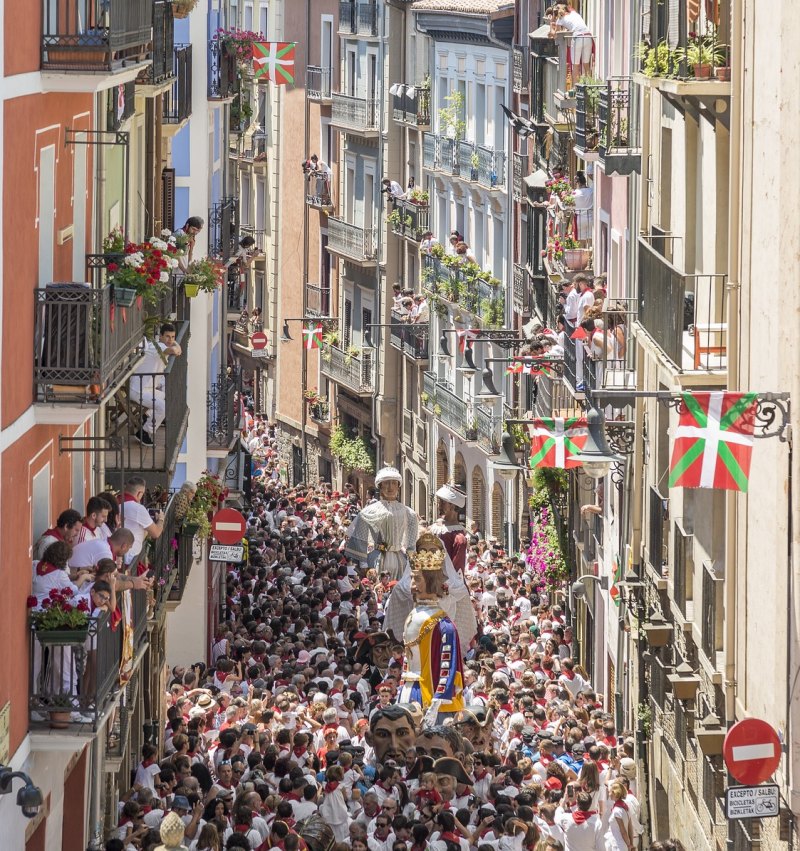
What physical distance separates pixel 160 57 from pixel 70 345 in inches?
393

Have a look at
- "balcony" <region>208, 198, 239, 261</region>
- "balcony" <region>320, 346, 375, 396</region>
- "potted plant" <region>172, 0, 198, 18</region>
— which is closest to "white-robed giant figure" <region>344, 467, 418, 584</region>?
"potted plant" <region>172, 0, 198, 18</region>

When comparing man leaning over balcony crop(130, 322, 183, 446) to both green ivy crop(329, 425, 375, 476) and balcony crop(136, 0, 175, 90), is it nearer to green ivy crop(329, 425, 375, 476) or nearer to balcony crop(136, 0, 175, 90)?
balcony crop(136, 0, 175, 90)

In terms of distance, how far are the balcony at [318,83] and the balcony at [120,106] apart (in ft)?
139

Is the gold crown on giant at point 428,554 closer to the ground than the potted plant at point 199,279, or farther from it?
closer to the ground

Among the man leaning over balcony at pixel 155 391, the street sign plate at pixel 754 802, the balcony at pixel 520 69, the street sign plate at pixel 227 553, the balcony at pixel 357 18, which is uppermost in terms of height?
the balcony at pixel 357 18

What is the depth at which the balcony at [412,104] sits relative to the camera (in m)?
59.6

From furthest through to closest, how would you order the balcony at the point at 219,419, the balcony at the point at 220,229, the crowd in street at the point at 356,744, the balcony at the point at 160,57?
the balcony at the point at 220,229, the balcony at the point at 219,419, the balcony at the point at 160,57, the crowd in street at the point at 356,744

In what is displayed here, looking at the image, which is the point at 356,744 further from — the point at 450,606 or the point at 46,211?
the point at 46,211

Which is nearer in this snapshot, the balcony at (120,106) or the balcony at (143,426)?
the balcony at (120,106)

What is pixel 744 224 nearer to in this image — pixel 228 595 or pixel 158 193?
pixel 158 193

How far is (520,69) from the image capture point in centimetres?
5025

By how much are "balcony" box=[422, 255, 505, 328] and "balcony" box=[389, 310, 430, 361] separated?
1.54m

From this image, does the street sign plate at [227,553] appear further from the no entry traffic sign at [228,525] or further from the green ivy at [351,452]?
Result: the green ivy at [351,452]

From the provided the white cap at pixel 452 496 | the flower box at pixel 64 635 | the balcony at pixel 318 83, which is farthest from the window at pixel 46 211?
the balcony at pixel 318 83
